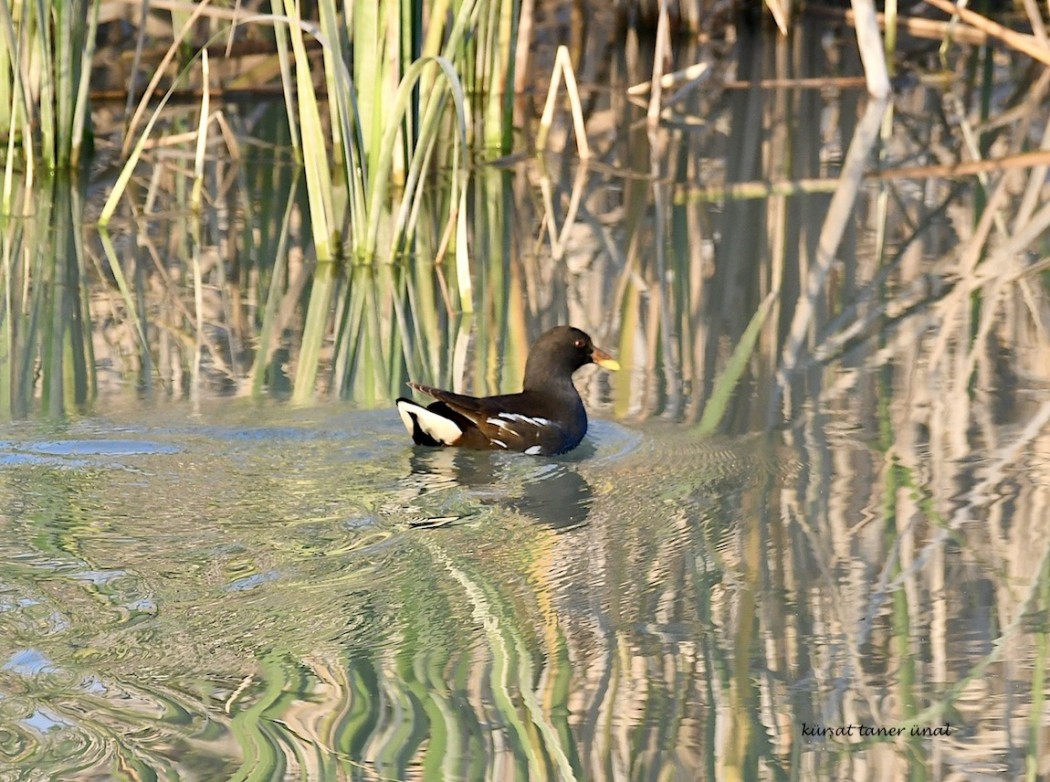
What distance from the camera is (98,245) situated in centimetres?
757

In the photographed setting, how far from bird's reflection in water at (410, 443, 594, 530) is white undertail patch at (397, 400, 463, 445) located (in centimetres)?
8

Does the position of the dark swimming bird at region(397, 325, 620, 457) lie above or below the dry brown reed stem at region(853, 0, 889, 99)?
below

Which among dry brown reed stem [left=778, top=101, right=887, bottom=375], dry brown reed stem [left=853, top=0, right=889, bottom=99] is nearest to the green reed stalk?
dry brown reed stem [left=778, top=101, right=887, bottom=375]

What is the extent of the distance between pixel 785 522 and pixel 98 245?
13.4 feet

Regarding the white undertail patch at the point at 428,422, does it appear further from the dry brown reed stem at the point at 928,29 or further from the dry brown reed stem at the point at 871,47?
the dry brown reed stem at the point at 928,29

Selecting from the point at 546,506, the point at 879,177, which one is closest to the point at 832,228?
the point at 879,177

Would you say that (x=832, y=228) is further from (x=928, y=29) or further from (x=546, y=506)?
(x=928, y=29)

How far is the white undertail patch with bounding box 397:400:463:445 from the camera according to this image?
15.9 ft

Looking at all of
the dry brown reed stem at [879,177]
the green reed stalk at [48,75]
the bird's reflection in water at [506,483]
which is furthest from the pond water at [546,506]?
the green reed stalk at [48,75]

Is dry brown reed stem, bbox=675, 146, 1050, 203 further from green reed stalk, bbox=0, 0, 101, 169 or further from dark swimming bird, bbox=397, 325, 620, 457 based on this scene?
dark swimming bird, bbox=397, 325, 620, 457

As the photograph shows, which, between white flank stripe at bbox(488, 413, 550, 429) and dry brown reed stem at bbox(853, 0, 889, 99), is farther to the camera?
dry brown reed stem at bbox(853, 0, 889, 99)

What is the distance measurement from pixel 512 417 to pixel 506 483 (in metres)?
0.24

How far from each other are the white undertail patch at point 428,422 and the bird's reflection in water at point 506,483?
0.26 ft

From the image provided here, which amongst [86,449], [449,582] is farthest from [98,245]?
[449,582]
